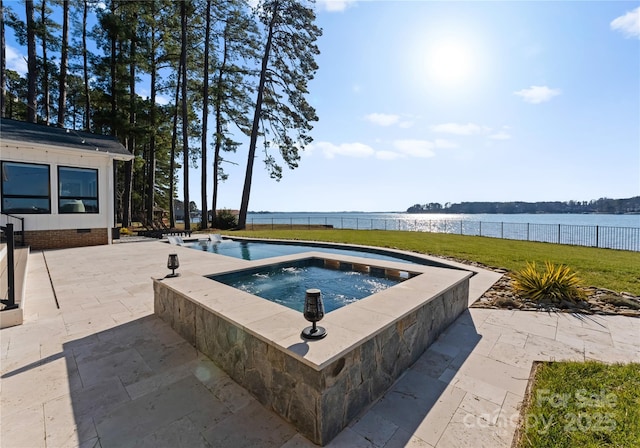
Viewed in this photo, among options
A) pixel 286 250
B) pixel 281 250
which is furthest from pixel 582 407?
pixel 281 250

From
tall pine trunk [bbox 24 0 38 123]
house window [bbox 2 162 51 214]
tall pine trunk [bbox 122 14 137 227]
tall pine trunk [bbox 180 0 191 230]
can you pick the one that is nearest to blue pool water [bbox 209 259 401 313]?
house window [bbox 2 162 51 214]

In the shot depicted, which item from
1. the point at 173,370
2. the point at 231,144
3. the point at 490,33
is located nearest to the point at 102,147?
the point at 231,144

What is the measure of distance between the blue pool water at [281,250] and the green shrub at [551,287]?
90.9 inches

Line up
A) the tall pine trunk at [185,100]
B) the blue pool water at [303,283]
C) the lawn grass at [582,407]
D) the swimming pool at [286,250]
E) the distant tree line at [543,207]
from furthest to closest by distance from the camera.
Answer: the distant tree line at [543,207] < the tall pine trunk at [185,100] < the swimming pool at [286,250] < the blue pool water at [303,283] < the lawn grass at [582,407]

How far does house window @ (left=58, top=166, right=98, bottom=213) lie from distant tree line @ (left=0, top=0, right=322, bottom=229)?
16.7ft

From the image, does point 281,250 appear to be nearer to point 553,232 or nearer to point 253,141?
point 253,141

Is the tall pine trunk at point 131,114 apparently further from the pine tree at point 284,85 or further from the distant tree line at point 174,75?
the pine tree at point 284,85

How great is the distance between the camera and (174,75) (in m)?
19.1

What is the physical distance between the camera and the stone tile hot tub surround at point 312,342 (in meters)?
2.01

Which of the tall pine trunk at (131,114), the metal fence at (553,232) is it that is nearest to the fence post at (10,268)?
the tall pine trunk at (131,114)

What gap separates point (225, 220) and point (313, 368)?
17.6 metres

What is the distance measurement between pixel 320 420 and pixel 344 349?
489 mm

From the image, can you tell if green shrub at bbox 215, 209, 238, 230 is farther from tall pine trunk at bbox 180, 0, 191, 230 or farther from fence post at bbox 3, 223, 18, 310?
fence post at bbox 3, 223, 18, 310

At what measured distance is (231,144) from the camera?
65.9 ft
